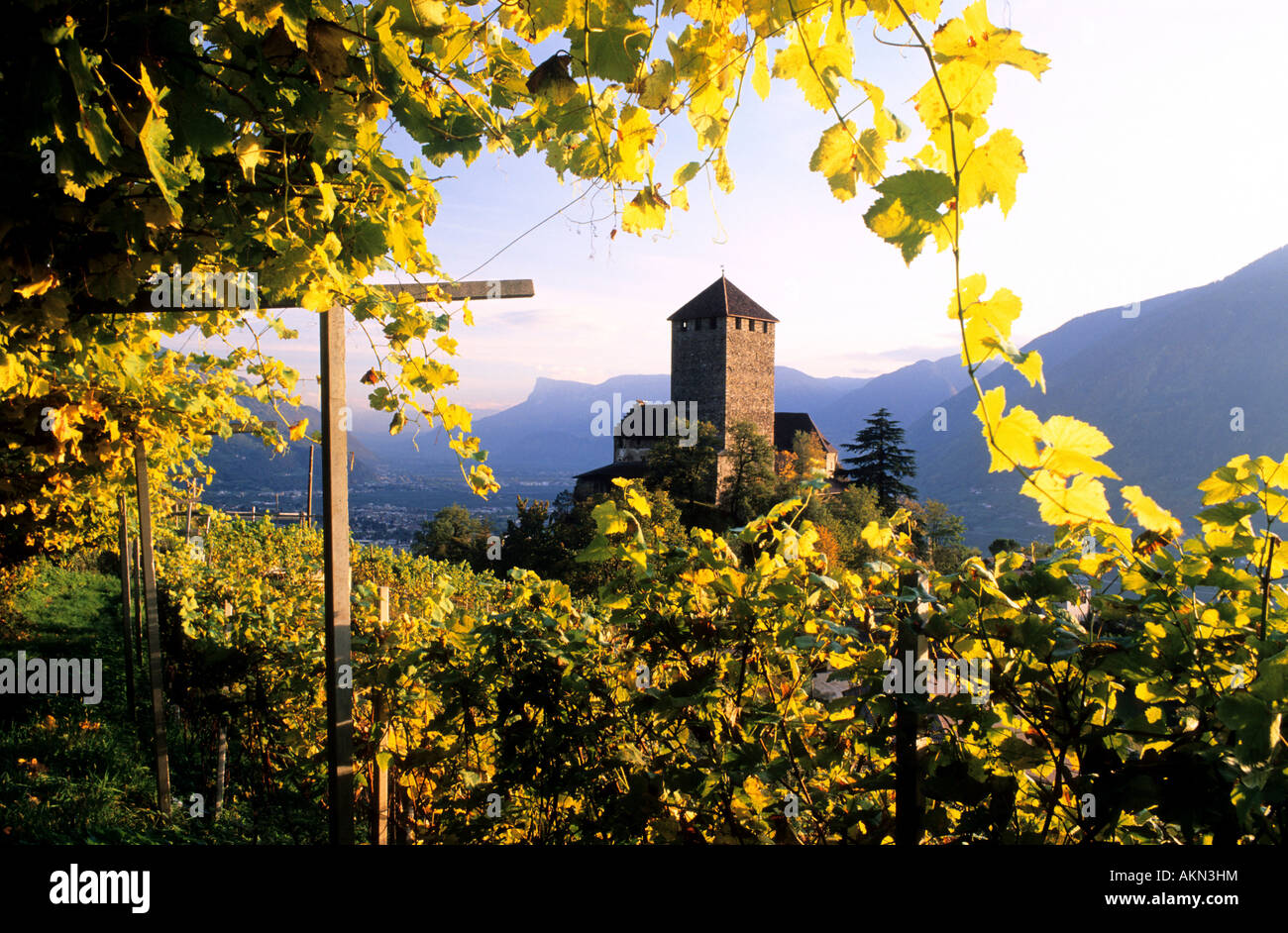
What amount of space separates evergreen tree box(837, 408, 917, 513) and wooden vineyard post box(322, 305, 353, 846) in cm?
4994

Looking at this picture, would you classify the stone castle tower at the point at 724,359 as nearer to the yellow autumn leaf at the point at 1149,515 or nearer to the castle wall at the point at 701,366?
the castle wall at the point at 701,366

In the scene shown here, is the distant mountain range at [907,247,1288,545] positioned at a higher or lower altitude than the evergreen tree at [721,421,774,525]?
higher

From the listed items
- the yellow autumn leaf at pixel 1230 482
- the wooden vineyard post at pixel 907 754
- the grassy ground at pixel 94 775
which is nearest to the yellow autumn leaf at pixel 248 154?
the wooden vineyard post at pixel 907 754

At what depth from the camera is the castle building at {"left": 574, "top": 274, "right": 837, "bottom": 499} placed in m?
46.8

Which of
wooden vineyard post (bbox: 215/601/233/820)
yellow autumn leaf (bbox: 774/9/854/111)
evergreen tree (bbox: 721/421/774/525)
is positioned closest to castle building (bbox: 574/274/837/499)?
evergreen tree (bbox: 721/421/774/525)

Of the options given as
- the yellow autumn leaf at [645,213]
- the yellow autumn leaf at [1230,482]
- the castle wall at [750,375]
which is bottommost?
the yellow autumn leaf at [1230,482]

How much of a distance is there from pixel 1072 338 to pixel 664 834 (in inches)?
8135

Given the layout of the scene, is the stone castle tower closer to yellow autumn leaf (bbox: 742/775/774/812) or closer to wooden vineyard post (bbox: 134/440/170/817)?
wooden vineyard post (bbox: 134/440/170/817)

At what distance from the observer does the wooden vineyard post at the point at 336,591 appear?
200cm

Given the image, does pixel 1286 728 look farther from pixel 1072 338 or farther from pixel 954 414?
pixel 1072 338

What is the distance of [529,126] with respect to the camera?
57.9 inches

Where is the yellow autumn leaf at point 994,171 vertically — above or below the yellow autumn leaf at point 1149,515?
above
